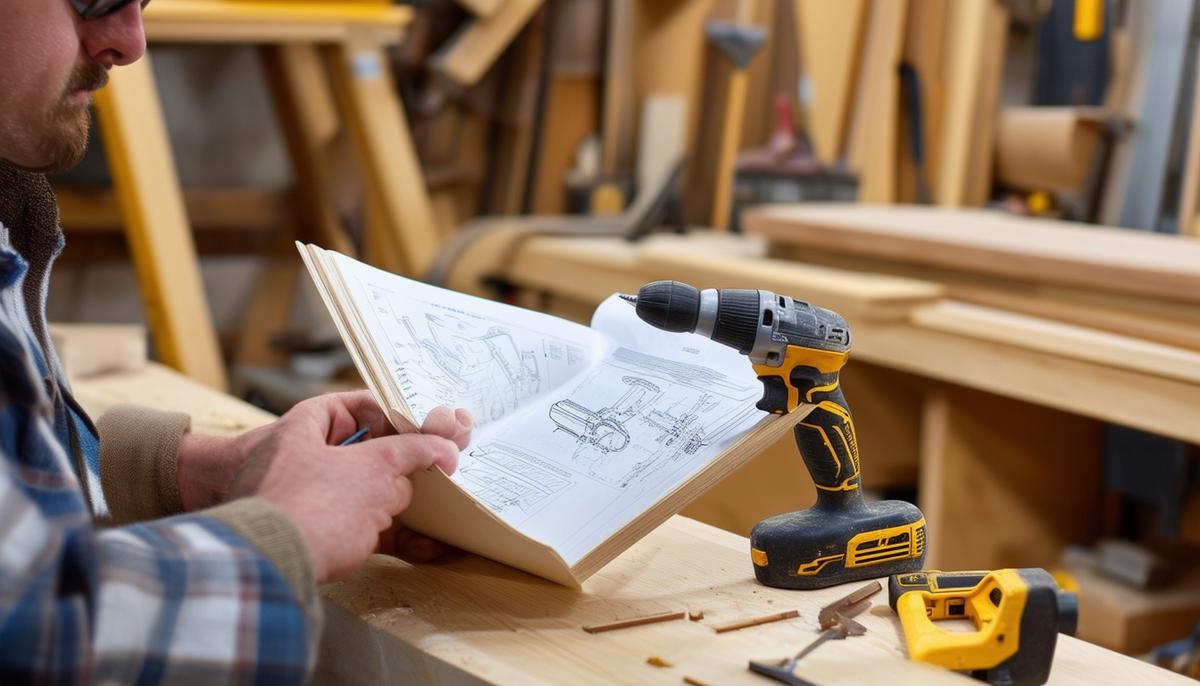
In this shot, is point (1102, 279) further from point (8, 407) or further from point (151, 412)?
point (8, 407)

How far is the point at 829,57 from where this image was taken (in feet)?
9.53

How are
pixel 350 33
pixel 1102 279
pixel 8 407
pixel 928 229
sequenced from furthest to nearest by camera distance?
pixel 350 33 < pixel 928 229 < pixel 1102 279 < pixel 8 407

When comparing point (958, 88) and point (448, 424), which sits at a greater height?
point (958, 88)

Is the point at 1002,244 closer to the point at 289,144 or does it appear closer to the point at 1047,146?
the point at 1047,146

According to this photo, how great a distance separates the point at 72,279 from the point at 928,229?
205 centimetres

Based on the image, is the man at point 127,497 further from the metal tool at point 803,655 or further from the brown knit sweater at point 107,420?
the metal tool at point 803,655

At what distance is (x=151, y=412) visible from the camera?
1.00 metres

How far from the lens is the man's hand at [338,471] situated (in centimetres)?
73

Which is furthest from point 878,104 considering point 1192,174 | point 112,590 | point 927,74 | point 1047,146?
point 112,590

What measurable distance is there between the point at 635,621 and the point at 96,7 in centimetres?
52

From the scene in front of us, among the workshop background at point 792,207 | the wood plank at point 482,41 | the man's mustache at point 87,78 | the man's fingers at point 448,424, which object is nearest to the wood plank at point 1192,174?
the workshop background at point 792,207

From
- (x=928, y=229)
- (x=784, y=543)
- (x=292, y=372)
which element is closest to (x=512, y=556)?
(x=784, y=543)

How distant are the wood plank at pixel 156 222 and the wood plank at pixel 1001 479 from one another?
1249 millimetres

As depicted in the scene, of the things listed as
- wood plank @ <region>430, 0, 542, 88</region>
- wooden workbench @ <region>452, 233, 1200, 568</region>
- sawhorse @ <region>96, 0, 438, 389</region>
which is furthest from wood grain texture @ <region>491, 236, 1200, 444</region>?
wood plank @ <region>430, 0, 542, 88</region>
